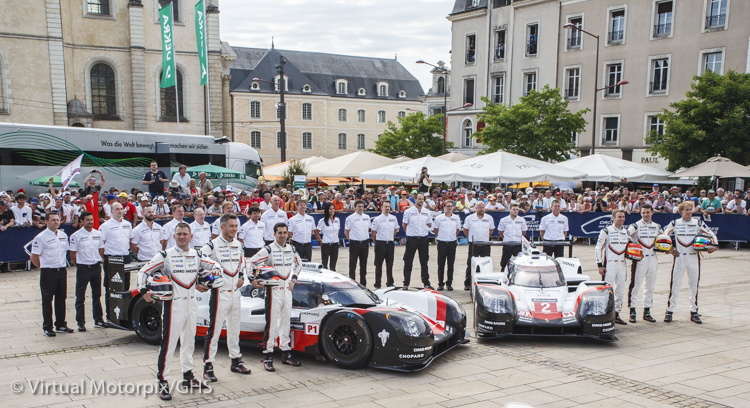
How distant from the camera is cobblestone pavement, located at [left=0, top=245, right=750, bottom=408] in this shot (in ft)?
21.5

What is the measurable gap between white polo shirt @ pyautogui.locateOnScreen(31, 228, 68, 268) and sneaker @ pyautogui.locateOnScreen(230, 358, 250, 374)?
393 cm

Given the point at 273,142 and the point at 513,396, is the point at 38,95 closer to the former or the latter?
the point at 273,142

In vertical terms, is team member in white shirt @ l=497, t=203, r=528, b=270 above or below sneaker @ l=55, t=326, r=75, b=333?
above

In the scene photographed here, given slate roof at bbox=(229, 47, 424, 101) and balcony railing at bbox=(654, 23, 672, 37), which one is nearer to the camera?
balcony railing at bbox=(654, 23, 672, 37)

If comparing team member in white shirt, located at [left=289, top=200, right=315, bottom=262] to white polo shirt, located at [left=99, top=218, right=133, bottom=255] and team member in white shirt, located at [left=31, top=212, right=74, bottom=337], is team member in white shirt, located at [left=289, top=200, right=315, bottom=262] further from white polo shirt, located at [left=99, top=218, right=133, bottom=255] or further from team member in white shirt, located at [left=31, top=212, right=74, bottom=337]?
team member in white shirt, located at [left=31, top=212, right=74, bottom=337]

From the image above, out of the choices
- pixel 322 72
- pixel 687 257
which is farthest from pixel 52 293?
pixel 322 72

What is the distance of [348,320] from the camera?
299 inches

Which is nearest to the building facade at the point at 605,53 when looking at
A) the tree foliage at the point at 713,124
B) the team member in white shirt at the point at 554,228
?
the tree foliage at the point at 713,124

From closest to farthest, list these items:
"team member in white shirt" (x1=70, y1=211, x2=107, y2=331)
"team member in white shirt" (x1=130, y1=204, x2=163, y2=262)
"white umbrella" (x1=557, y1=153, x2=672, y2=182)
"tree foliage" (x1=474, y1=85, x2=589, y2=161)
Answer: "team member in white shirt" (x1=70, y1=211, x2=107, y2=331) < "team member in white shirt" (x1=130, y1=204, x2=163, y2=262) < "white umbrella" (x1=557, y1=153, x2=672, y2=182) < "tree foliage" (x1=474, y1=85, x2=589, y2=161)

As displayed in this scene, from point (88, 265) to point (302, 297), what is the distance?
4061 millimetres

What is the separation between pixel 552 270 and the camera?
9.92 metres

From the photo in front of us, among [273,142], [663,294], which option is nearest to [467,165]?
[663,294]

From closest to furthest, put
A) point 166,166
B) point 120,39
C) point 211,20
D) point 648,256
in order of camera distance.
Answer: point 648,256 < point 166,166 < point 120,39 < point 211,20

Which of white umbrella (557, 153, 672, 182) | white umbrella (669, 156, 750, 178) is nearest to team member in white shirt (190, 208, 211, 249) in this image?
white umbrella (557, 153, 672, 182)
